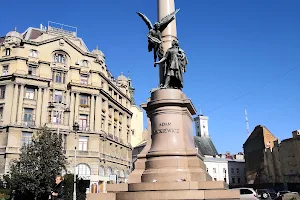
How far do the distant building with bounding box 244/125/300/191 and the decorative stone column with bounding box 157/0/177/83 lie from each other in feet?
137

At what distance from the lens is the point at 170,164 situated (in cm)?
1165

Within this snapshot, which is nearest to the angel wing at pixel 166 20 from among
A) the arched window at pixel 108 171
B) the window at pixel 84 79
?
the window at pixel 84 79

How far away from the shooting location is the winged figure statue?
47.3 ft

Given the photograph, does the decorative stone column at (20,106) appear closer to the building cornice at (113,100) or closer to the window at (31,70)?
the window at (31,70)

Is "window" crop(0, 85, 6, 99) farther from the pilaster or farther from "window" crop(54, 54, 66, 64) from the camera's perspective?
"window" crop(54, 54, 66, 64)

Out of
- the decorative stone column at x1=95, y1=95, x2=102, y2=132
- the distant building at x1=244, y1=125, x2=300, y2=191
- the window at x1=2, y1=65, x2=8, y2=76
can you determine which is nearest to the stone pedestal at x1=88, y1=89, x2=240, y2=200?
the decorative stone column at x1=95, y1=95, x2=102, y2=132

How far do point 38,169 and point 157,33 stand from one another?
60.3 feet

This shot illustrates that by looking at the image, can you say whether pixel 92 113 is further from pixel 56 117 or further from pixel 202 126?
pixel 202 126

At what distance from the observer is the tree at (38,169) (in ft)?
87.5

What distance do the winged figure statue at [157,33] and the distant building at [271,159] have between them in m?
42.5

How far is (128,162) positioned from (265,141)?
26.1 m

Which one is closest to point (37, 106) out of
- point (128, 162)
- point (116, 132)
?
point (116, 132)

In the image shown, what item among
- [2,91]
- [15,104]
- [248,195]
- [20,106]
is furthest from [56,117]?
[248,195]

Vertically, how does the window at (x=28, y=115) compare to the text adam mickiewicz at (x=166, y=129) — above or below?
above
